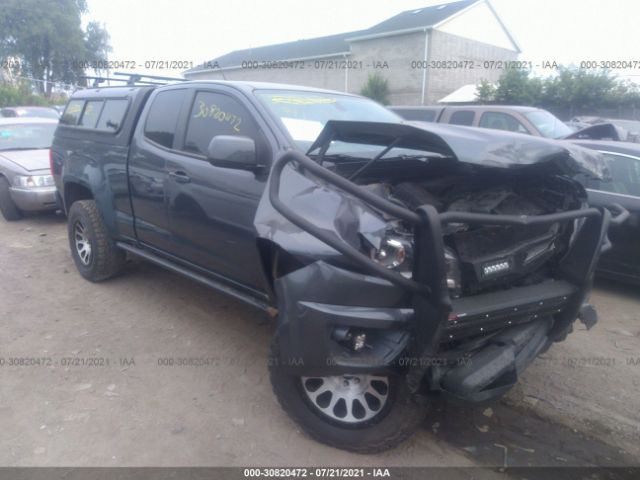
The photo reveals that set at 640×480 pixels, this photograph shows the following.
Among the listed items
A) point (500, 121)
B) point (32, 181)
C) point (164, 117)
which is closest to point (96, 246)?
point (164, 117)

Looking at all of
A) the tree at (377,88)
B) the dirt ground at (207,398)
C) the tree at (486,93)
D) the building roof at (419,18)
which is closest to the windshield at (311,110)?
the dirt ground at (207,398)

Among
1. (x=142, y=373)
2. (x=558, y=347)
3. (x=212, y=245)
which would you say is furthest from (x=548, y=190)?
(x=142, y=373)

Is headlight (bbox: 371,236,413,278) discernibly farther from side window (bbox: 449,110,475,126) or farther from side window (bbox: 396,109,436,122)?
side window (bbox: 396,109,436,122)

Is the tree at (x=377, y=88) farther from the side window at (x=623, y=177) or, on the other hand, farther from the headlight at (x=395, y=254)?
the headlight at (x=395, y=254)

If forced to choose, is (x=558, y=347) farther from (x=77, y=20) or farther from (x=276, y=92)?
(x=77, y=20)

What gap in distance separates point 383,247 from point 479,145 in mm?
672

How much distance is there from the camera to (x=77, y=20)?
4356cm

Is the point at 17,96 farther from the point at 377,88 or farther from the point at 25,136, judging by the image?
the point at 25,136

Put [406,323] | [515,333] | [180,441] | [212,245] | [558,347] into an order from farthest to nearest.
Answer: [558,347] < [212,245] < [180,441] < [515,333] < [406,323]

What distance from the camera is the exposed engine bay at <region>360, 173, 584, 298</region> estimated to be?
248 cm

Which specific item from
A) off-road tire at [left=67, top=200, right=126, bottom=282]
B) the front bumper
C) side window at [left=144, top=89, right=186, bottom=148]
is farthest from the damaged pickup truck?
the front bumper

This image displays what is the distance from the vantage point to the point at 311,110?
3680 mm

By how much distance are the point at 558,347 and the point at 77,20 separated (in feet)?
162

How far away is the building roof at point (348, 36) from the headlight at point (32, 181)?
1407cm
